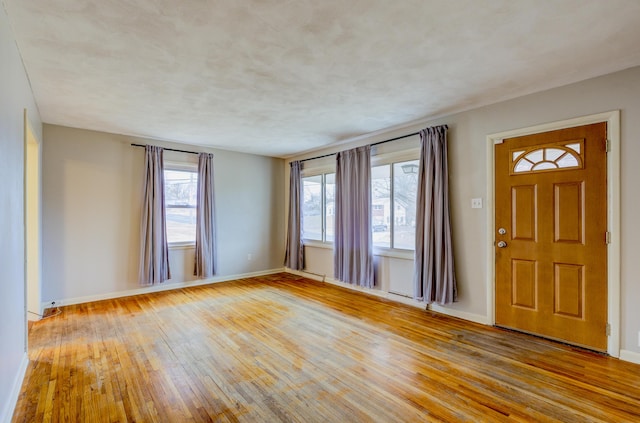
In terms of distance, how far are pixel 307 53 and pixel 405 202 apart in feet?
8.81

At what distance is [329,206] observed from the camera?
5793 mm

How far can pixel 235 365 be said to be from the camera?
2609 millimetres

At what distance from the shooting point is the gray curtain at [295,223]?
6.17 meters

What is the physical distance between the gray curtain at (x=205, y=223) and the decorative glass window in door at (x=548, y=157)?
180 inches

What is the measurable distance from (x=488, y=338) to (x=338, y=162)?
10.9 ft

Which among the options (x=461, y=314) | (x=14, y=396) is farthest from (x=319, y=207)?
(x=14, y=396)

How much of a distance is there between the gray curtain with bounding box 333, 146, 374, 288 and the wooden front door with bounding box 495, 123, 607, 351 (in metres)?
1.81

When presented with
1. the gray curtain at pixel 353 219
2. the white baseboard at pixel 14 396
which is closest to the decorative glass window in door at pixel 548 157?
the gray curtain at pixel 353 219

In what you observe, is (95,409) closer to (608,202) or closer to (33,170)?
(33,170)

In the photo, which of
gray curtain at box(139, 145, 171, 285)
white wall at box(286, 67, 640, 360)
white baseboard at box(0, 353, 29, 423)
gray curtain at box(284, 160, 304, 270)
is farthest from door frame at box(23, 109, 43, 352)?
white wall at box(286, 67, 640, 360)

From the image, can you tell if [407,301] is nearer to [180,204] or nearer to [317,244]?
[317,244]

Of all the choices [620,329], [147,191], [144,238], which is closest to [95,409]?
[144,238]

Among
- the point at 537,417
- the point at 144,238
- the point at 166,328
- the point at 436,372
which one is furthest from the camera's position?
the point at 144,238

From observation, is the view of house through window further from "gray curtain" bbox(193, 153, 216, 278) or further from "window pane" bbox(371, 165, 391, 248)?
"gray curtain" bbox(193, 153, 216, 278)
